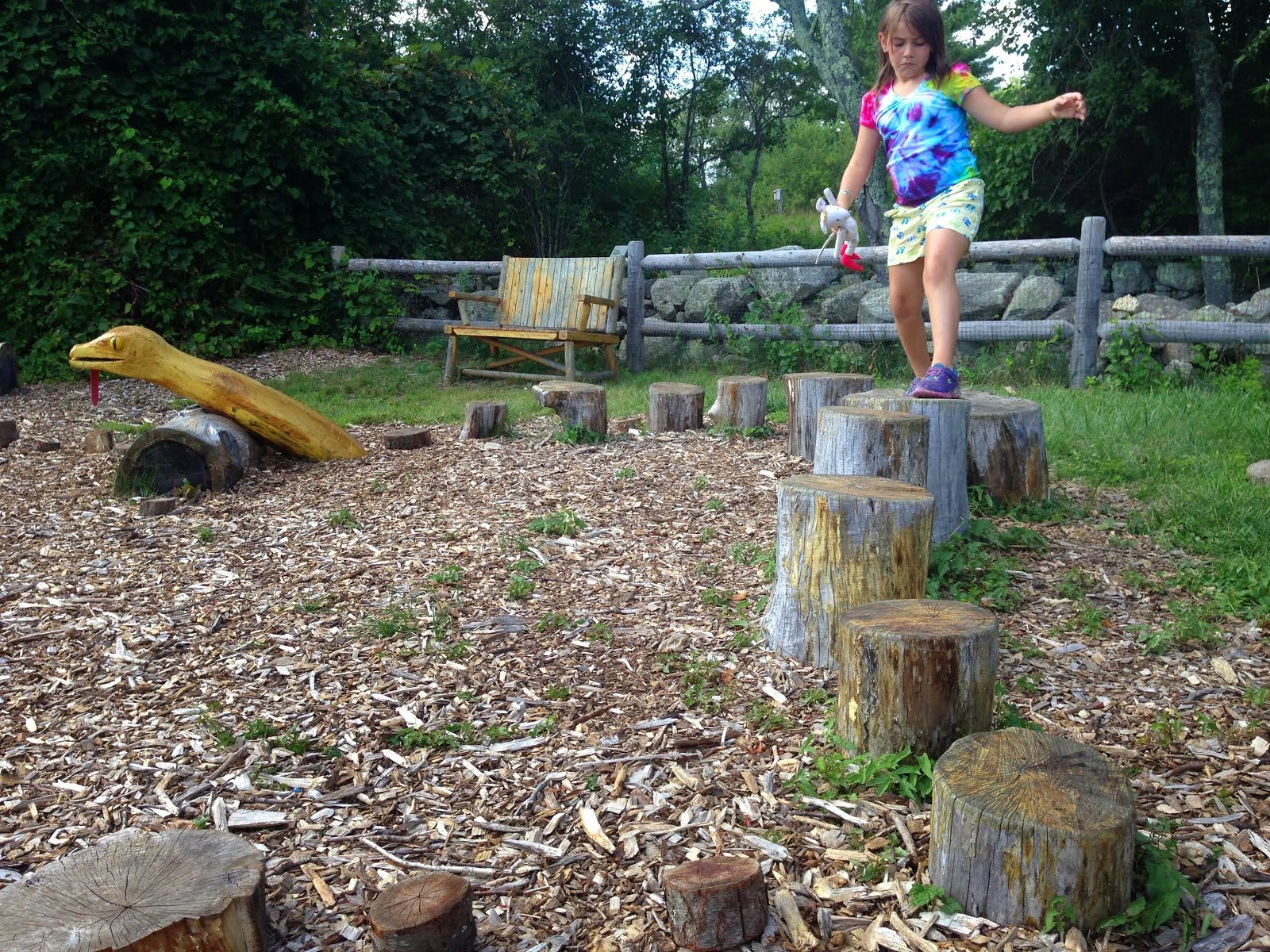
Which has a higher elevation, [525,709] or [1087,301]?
[1087,301]

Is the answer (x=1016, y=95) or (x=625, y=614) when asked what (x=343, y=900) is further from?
(x=1016, y=95)

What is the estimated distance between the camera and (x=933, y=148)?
3.83m

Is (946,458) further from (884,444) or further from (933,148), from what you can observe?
(933,148)

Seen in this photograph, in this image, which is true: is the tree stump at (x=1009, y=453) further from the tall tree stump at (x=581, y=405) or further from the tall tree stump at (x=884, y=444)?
the tall tree stump at (x=581, y=405)

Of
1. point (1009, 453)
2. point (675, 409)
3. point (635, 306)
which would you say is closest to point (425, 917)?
point (1009, 453)

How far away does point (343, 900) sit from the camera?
2014mm

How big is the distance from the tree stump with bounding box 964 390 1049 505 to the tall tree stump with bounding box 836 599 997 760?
1844mm

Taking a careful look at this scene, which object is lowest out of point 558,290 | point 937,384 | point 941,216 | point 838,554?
point 838,554

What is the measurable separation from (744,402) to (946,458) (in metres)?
2.31

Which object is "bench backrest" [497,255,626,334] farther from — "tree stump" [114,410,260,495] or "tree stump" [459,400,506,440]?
"tree stump" [114,410,260,495]

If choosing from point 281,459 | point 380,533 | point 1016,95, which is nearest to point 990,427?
point 380,533

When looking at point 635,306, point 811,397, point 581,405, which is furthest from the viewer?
point 635,306

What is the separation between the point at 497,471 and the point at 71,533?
1932 mm

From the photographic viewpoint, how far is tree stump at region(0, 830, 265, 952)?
5.30 feet
